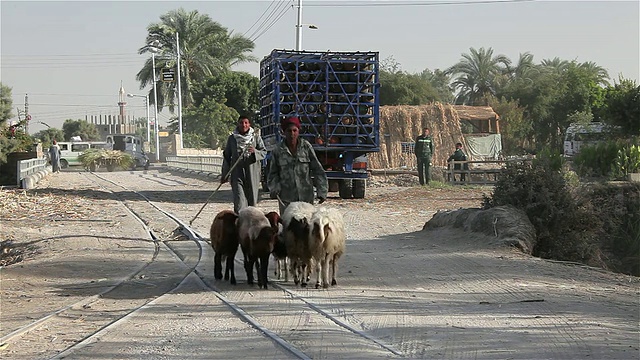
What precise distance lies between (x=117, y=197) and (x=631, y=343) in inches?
878

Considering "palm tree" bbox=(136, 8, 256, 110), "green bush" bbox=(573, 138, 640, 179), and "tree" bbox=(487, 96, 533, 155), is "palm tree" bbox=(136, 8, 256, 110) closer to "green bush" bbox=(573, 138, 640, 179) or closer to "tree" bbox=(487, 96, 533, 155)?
"tree" bbox=(487, 96, 533, 155)

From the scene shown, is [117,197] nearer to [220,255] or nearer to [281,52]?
[281,52]

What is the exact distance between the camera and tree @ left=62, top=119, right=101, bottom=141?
12181 centimetres

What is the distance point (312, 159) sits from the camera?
12.1m

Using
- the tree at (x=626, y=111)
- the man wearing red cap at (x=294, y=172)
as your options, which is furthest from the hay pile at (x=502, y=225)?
the tree at (x=626, y=111)

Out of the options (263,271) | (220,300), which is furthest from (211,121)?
(220,300)

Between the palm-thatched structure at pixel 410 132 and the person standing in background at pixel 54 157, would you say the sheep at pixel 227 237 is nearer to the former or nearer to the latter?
the palm-thatched structure at pixel 410 132

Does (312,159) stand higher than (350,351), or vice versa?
(312,159)

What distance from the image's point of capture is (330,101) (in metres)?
24.3

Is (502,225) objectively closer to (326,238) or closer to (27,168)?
(326,238)

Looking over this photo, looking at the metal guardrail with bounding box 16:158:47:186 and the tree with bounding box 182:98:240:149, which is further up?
the tree with bounding box 182:98:240:149

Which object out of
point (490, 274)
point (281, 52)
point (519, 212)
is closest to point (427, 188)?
point (281, 52)

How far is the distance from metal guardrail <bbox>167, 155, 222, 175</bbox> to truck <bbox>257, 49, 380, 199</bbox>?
47.4ft

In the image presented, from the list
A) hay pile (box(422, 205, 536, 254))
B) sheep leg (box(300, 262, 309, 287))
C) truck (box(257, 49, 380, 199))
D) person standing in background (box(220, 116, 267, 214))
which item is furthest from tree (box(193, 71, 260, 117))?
sheep leg (box(300, 262, 309, 287))
